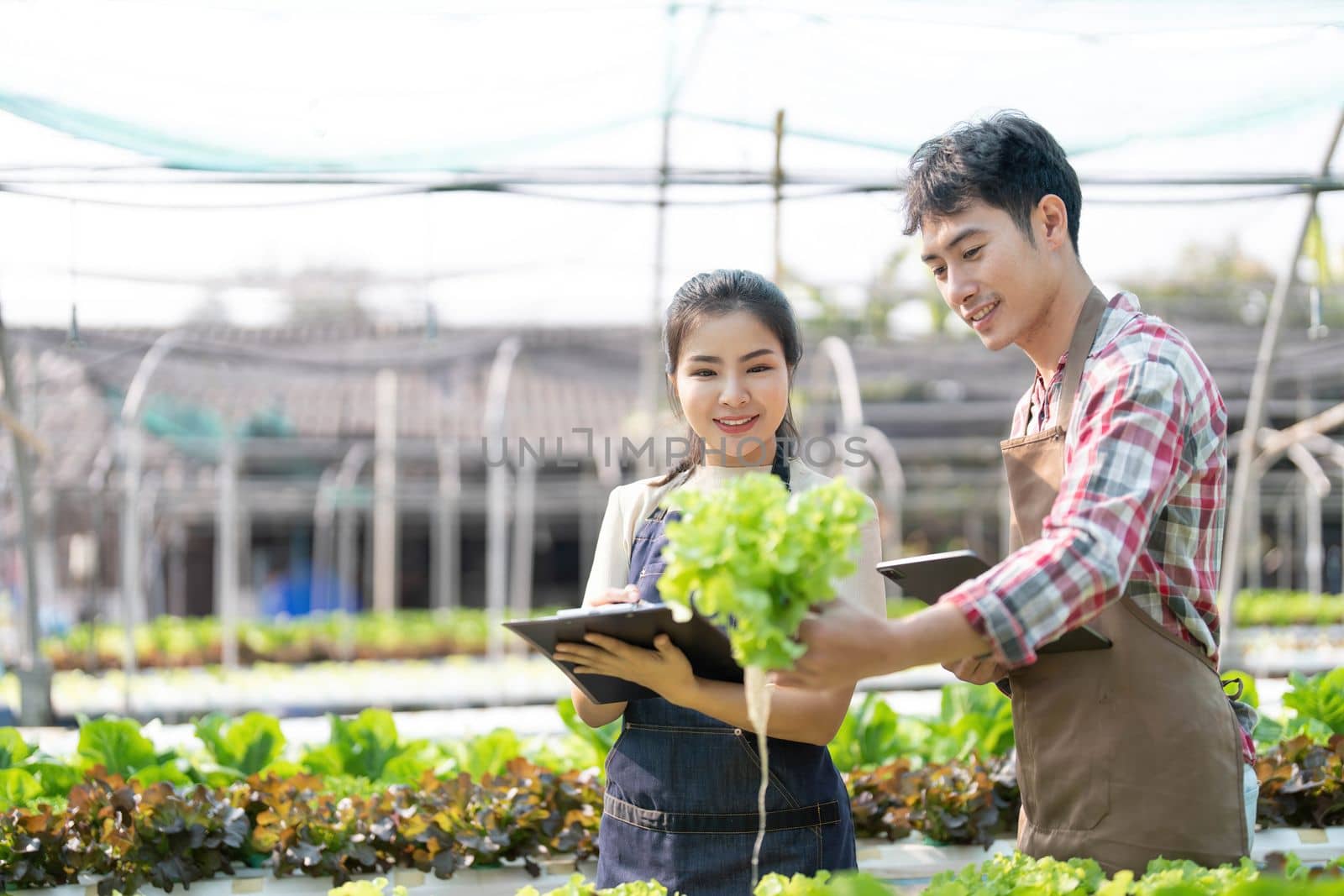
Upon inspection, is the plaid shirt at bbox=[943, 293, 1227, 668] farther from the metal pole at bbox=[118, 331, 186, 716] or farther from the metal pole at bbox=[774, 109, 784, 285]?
the metal pole at bbox=[118, 331, 186, 716]

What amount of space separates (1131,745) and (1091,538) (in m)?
0.34

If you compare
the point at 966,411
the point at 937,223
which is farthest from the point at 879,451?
the point at 937,223

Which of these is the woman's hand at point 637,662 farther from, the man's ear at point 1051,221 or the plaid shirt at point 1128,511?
the man's ear at point 1051,221

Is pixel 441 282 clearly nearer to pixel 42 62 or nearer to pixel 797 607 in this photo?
pixel 42 62

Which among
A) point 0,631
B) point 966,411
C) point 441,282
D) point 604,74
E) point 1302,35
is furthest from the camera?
point 0,631

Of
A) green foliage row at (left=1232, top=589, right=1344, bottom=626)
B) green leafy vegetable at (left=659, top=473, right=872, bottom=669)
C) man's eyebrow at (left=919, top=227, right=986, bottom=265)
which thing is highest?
man's eyebrow at (left=919, top=227, right=986, bottom=265)

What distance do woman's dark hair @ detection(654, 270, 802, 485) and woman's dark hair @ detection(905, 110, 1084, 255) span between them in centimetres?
29

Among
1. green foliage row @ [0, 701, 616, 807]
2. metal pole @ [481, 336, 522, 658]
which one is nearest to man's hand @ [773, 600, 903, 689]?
green foliage row @ [0, 701, 616, 807]

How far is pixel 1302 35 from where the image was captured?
3.57 m

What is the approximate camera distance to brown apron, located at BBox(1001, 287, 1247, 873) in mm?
1550

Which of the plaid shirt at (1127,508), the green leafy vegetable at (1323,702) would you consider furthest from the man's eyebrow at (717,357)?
the green leafy vegetable at (1323,702)

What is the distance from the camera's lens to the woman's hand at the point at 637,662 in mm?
1597

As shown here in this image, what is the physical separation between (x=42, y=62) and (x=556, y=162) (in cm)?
160

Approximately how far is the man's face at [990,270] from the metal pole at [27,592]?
187 inches
